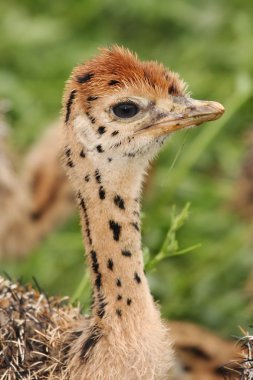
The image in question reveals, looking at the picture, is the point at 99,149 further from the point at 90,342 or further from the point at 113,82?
the point at 90,342

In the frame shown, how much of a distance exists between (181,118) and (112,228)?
0.42 metres

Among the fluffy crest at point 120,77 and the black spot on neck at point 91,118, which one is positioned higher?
the fluffy crest at point 120,77

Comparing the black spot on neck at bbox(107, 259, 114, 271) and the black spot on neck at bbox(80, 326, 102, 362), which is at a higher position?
the black spot on neck at bbox(107, 259, 114, 271)

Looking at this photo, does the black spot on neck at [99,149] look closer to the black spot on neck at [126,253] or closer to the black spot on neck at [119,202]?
the black spot on neck at [119,202]

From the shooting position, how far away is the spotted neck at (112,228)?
4113 mm

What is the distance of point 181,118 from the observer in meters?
4.15

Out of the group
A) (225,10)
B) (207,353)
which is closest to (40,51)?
(225,10)

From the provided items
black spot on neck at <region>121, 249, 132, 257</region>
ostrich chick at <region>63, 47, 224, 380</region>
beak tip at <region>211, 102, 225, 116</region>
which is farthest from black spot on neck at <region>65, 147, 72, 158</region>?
beak tip at <region>211, 102, 225, 116</region>

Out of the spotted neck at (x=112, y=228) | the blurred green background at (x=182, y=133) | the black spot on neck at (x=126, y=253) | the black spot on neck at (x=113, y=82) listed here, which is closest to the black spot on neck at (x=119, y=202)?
the spotted neck at (x=112, y=228)

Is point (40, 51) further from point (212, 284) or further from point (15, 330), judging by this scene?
point (15, 330)

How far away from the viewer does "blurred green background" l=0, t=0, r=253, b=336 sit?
6.61 metres

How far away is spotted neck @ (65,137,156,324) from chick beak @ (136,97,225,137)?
14cm

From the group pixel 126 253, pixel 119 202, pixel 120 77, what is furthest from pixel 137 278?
pixel 120 77

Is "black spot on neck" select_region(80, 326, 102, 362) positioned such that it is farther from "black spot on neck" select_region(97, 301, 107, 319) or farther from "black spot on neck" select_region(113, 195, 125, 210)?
"black spot on neck" select_region(113, 195, 125, 210)
